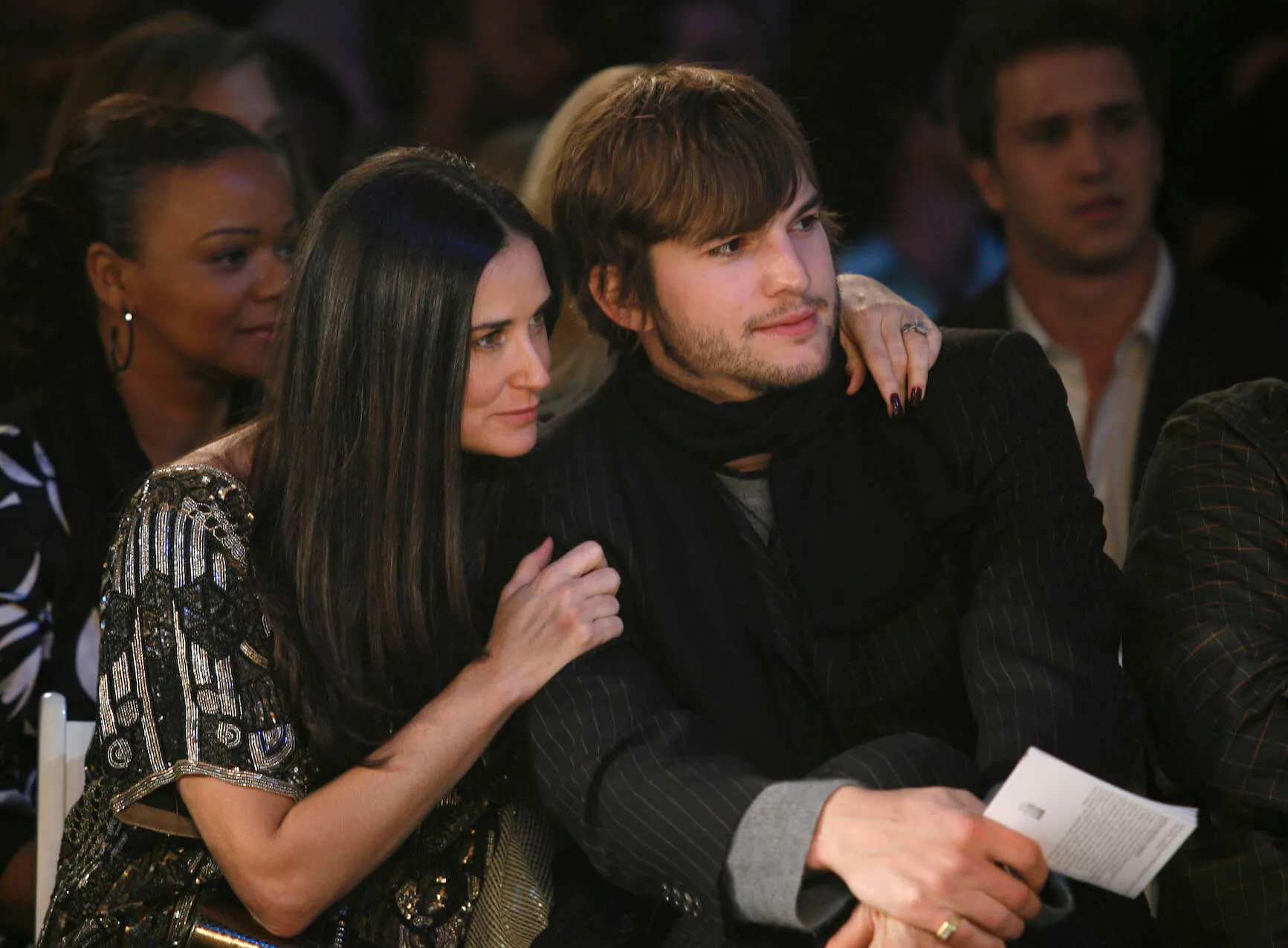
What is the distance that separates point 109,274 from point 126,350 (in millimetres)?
160

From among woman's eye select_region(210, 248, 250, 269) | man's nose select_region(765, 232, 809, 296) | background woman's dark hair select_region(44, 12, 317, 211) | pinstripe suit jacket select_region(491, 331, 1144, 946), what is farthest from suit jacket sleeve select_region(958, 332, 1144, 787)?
background woman's dark hair select_region(44, 12, 317, 211)

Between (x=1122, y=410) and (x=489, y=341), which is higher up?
(x=489, y=341)

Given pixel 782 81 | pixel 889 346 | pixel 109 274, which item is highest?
pixel 782 81

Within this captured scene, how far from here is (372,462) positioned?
2.12m

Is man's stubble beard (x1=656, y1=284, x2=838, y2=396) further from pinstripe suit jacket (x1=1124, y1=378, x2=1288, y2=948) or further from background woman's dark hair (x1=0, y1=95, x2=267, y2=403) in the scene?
background woman's dark hair (x1=0, y1=95, x2=267, y2=403)

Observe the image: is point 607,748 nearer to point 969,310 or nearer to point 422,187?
point 422,187

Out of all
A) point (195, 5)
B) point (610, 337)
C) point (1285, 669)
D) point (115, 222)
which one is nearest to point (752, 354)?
point (610, 337)

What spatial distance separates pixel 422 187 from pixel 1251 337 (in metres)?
1.87

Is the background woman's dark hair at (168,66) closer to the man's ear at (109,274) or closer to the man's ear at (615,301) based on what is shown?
the man's ear at (109,274)

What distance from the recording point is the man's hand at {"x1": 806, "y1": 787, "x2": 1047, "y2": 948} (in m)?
1.71

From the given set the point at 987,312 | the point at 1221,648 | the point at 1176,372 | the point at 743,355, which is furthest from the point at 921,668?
the point at 987,312

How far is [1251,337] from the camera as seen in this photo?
3.09 metres

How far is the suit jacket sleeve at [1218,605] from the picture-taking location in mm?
1975

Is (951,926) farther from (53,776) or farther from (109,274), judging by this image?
(109,274)
